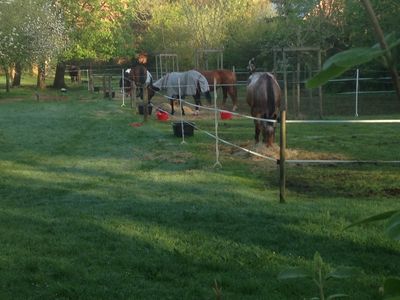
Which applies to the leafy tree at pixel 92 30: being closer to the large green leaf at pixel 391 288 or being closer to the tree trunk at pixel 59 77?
the tree trunk at pixel 59 77

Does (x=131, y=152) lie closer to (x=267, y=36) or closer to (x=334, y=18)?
(x=334, y=18)

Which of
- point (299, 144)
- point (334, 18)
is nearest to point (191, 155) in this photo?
point (299, 144)

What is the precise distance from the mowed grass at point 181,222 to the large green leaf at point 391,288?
1.95 feet

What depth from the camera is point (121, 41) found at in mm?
36406

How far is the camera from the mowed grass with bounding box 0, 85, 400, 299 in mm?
4355

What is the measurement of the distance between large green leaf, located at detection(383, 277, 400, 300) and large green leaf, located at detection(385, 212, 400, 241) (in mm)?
72

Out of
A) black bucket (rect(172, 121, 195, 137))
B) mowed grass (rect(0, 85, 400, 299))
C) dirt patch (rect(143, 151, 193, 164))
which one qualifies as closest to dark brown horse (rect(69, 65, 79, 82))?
black bucket (rect(172, 121, 195, 137))

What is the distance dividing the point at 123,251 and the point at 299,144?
7.46 m

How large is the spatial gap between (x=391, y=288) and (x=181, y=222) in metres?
5.27

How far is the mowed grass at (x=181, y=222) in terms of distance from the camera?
4355 millimetres

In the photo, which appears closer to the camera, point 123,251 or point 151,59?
point 123,251

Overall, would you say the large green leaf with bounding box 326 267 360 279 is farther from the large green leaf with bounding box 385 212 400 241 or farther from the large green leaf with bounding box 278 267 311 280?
the large green leaf with bounding box 385 212 400 241

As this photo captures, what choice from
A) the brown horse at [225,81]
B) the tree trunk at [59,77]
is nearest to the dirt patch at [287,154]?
the brown horse at [225,81]

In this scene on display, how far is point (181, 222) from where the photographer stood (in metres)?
6.03
